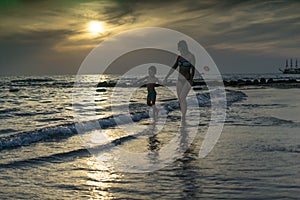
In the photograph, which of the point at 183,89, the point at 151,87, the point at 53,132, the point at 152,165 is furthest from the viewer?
the point at 151,87

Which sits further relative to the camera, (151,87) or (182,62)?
(151,87)

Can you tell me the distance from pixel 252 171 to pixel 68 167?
9.32ft

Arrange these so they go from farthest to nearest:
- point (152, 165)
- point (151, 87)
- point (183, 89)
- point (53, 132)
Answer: point (151, 87)
point (183, 89)
point (53, 132)
point (152, 165)

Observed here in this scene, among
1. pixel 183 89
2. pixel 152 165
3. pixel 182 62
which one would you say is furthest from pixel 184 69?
pixel 152 165

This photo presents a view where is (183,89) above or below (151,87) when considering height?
below

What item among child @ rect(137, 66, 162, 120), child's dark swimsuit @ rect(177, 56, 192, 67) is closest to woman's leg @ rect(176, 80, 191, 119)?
child's dark swimsuit @ rect(177, 56, 192, 67)

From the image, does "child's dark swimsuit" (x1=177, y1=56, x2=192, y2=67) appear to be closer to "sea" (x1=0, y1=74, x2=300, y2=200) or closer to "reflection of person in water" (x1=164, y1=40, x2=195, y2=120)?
"reflection of person in water" (x1=164, y1=40, x2=195, y2=120)

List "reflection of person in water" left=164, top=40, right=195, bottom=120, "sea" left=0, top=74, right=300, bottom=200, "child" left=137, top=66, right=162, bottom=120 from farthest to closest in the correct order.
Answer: "child" left=137, top=66, right=162, bottom=120
"reflection of person in water" left=164, top=40, right=195, bottom=120
"sea" left=0, top=74, right=300, bottom=200

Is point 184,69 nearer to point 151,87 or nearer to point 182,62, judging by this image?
point 182,62

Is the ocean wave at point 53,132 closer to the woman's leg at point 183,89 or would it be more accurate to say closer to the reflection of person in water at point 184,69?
the woman's leg at point 183,89

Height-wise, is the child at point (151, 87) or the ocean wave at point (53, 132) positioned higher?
the child at point (151, 87)

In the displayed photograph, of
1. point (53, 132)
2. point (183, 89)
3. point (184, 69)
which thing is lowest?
point (53, 132)

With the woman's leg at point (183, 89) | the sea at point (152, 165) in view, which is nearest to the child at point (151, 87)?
the woman's leg at point (183, 89)

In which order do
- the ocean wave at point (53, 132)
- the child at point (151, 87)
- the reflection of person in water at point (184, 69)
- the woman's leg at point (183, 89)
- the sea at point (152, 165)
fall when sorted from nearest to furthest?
the sea at point (152, 165) → the ocean wave at point (53, 132) → the reflection of person in water at point (184, 69) → the woman's leg at point (183, 89) → the child at point (151, 87)
